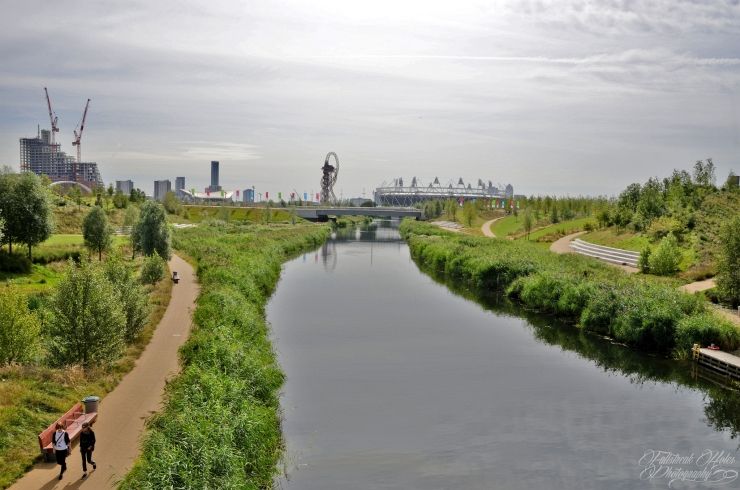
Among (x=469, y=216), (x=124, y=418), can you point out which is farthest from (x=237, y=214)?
(x=124, y=418)

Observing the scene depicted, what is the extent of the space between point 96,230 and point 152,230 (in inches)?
195

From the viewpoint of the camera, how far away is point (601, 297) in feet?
116

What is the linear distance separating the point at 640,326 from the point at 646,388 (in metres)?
6.43

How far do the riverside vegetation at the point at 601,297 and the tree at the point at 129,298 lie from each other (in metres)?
22.4

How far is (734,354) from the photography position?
27.4m

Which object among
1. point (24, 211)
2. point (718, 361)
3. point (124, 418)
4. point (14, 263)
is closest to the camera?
point (124, 418)

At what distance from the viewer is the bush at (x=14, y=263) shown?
40.1 m

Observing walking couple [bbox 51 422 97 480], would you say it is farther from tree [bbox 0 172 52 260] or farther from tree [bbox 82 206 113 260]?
tree [bbox 82 206 113 260]

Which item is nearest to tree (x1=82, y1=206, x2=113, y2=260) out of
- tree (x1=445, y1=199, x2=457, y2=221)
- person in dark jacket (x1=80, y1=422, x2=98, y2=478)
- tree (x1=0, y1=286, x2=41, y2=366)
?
tree (x1=0, y1=286, x2=41, y2=366)

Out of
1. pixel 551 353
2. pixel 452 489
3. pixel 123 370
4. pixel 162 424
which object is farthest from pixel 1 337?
pixel 551 353

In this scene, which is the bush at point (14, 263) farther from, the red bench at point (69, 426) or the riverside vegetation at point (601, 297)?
the riverside vegetation at point (601, 297)

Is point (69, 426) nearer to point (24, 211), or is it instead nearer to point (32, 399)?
point (32, 399)

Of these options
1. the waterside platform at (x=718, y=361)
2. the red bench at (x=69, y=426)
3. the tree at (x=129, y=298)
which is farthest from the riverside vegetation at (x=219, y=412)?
the waterside platform at (x=718, y=361)

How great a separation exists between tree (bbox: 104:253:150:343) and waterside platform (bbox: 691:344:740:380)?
2326 centimetres
